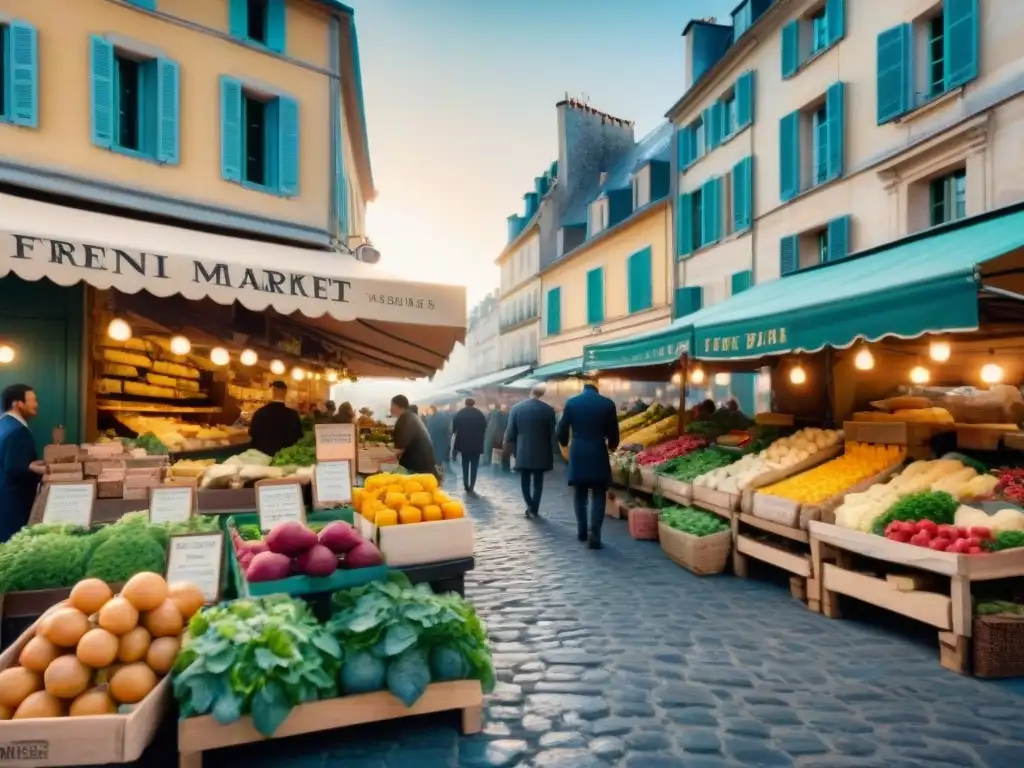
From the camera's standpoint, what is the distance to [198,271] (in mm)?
4969

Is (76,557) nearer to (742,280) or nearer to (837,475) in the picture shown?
(837,475)

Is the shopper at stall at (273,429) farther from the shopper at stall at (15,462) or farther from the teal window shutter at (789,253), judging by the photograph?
the teal window shutter at (789,253)

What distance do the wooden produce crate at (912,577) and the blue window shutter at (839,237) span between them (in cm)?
825

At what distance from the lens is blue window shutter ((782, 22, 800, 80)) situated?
44.8ft

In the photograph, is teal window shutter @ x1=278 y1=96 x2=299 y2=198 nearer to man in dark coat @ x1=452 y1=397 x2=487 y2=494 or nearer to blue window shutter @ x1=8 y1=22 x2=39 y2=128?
blue window shutter @ x1=8 y1=22 x2=39 y2=128

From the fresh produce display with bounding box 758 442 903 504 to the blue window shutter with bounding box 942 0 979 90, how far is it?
6.51m

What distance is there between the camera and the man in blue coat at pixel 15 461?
5.32 m

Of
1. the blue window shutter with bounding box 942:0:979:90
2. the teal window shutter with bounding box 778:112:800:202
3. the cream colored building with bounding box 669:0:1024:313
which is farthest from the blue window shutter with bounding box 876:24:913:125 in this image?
the teal window shutter with bounding box 778:112:800:202

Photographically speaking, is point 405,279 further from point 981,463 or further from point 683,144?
point 683,144

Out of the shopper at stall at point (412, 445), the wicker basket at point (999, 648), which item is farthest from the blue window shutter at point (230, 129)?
the wicker basket at point (999, 648)

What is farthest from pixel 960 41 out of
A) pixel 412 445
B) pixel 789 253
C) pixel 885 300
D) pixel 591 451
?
pixel 412 445

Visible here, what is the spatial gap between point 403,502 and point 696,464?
5.52 meters

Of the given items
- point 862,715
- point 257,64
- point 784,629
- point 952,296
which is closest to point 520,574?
point 784,629

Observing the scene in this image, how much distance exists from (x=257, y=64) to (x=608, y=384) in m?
14.8
